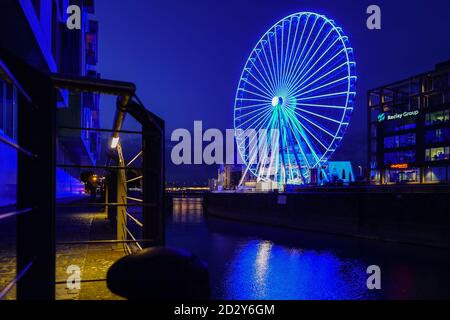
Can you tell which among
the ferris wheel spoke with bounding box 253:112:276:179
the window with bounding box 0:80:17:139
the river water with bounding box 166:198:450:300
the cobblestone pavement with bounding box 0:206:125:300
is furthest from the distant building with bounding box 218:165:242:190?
the cobblestone pavement with bounding box 0:206:125:300

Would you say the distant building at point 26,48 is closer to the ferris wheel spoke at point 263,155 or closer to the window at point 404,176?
the ferris wheel spoke at point 263,155

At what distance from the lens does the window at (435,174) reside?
55250 millimetres

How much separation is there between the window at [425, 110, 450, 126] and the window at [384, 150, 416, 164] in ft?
15.2

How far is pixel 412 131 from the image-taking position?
61594 mm

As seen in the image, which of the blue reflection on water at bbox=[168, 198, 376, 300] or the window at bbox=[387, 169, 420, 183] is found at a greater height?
the window at bbox=[387, 169, 420, 183]

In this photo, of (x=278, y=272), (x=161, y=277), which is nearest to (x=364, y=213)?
(x=278, y=272)

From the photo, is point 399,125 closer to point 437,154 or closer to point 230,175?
point 437,154

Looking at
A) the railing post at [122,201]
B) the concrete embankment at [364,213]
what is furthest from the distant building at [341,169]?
the railing post at [122,201]

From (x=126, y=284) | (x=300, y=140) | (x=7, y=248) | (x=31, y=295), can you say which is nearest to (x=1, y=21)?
(x=7, y=248)

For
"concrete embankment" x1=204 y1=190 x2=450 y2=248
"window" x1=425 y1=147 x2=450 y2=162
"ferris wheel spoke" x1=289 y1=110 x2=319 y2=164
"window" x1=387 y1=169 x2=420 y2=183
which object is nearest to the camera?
"concrete embankment" x1=204 y1=190 x2=450 y2=248

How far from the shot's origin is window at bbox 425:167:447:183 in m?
55.2

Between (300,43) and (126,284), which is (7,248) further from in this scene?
(300,43)

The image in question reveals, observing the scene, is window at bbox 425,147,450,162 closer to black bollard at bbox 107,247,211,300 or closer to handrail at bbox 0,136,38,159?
black bollard at bbox 107,247,211,300

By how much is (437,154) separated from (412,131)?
245 inches
